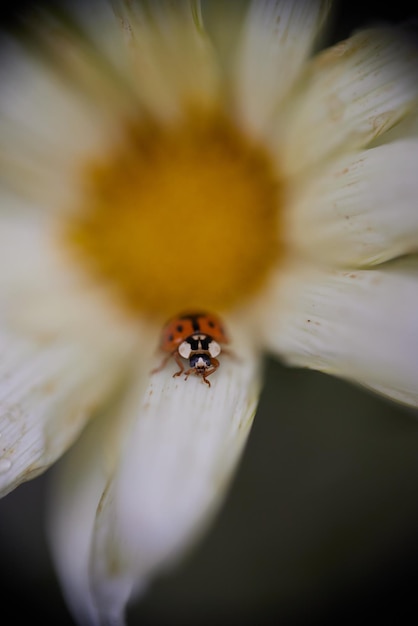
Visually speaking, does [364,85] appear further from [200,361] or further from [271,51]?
[200,361]

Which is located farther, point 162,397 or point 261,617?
point 261,617

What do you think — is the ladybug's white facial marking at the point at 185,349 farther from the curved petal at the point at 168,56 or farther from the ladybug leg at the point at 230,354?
the curved petal at the point at 168,56

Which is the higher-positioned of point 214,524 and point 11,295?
point 11,295

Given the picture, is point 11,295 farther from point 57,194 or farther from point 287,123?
point 287,123

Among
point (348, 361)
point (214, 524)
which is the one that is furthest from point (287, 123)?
point (214, 524)

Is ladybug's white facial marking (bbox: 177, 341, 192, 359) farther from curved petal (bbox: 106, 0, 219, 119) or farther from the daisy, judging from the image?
curved petal (bbox: 106, 0, 219, 119)

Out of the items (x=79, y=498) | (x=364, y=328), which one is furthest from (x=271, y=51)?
(x=79, y=498)

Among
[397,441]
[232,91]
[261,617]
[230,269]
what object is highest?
[232,91]

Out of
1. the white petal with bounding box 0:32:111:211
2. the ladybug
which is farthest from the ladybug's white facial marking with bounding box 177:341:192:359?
the white petal with bounding box 0:32:111:211
